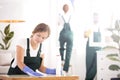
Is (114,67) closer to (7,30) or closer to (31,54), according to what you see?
(31,54)

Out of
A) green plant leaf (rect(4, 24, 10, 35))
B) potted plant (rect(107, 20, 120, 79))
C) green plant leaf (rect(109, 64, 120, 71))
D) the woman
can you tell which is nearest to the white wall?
green plant leaf (rect(4, 24, 10, 35))

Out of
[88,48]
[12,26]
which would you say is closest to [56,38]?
[88,48]

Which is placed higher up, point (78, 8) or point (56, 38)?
point (78, 8)

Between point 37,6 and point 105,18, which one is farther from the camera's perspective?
point 37,6

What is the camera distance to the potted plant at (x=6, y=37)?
558cm

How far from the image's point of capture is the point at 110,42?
200 inches

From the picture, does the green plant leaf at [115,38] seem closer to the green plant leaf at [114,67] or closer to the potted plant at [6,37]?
the green plant leaf at [114,67]

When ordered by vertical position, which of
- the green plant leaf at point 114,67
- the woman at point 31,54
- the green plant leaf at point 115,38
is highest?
the green plant leaf at point 115,38

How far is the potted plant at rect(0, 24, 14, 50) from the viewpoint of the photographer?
558cm

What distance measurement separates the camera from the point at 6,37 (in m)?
5.58

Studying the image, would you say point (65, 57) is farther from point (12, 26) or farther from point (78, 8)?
point (12, 26)

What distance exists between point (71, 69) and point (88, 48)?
0.56 m

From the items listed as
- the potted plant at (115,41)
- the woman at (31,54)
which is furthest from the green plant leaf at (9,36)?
the woman at (31,54)

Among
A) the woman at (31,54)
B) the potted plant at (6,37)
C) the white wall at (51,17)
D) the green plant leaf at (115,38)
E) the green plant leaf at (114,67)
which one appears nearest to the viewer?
the woman at (31,54)
